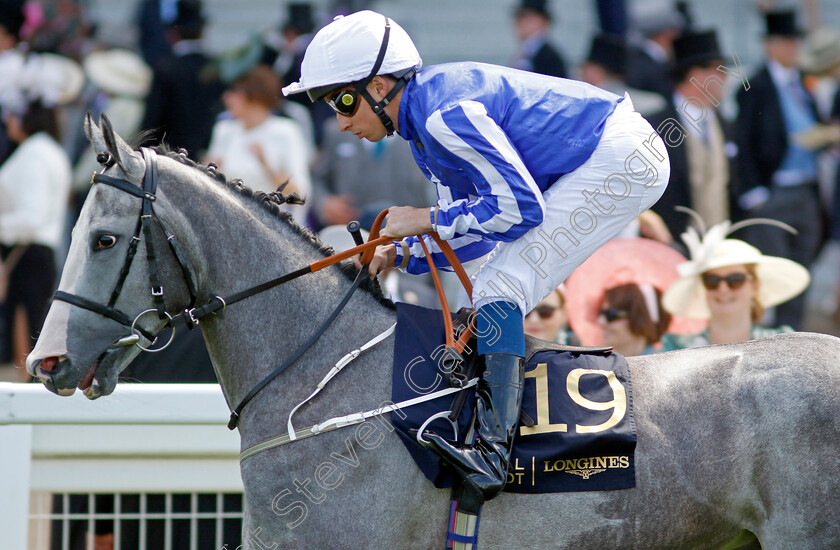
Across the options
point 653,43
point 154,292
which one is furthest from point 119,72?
point 154,292

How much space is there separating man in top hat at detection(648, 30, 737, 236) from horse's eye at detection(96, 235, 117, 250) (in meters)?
4.35

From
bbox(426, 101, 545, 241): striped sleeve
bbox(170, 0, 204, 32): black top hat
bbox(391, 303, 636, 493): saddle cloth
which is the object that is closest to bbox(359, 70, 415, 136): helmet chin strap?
bbox(426, 101, 545, 241): striped sleeve

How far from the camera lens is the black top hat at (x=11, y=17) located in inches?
312

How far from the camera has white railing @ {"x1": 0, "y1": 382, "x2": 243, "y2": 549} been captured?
143 inches

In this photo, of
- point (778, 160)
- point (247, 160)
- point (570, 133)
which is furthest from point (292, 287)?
point (778, 160)

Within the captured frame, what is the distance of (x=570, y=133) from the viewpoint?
3154 mm

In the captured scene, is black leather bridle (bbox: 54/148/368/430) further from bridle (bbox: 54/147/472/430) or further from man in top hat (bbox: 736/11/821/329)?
man in top hat (bbox: 736/11/821/329)

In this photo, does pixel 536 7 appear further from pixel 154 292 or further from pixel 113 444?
pixel 154 292

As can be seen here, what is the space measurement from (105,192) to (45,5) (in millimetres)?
6033

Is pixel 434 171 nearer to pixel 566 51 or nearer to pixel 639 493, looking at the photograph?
pixel 639 493

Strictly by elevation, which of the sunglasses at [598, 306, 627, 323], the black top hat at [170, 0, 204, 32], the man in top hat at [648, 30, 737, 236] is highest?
the black top hat at [170, 0, 204, 32]

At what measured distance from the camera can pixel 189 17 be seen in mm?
7730

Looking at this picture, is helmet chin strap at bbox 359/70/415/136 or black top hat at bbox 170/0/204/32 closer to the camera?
helmet chin strap at bbox 359/70/415/136

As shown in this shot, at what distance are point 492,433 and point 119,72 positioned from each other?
19.4 ft
